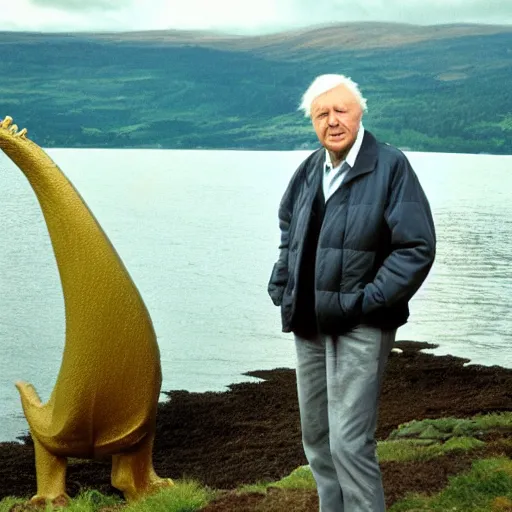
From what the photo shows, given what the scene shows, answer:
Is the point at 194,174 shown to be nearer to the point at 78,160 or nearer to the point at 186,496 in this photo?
the point at 78,160

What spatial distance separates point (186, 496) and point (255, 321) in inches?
419

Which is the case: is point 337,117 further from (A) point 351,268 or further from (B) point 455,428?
(B) point 455,428

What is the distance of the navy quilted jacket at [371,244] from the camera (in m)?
3.12

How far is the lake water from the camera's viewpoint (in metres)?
12.4

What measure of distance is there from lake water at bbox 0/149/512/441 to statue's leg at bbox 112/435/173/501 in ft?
14.7

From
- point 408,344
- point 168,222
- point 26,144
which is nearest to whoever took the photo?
point 26,144

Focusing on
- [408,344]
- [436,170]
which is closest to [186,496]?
[408,344]

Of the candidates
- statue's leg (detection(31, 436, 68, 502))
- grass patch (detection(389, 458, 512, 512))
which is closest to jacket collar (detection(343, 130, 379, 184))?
grass patch (detection(389, 458, 512, 512))

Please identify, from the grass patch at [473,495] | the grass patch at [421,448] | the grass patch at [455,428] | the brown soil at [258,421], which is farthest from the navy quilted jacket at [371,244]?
the grass patch at [455,428]

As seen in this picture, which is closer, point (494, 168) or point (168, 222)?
point (168, 222)

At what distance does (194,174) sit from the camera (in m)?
62.8

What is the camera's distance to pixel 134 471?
502 cm

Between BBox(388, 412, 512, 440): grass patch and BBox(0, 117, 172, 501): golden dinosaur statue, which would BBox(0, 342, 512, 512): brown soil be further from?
BBox(0, 117, 172, 501): golden dinosaur statue

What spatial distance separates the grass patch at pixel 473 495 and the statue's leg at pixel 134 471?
4.36ft
